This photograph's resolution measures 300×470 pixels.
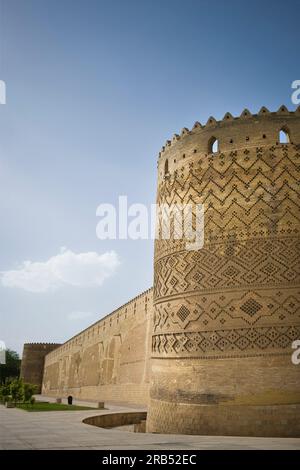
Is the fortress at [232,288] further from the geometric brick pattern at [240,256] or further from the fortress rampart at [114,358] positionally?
the fortress rampart at [114,358]

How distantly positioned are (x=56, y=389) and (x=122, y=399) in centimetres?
1579

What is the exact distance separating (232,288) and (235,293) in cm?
11

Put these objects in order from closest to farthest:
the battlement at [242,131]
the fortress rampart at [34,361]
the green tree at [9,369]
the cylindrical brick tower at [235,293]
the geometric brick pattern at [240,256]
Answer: the cylindrical brick tower at [235,293], the geometric brick pattern at [240,256], the battlement at [242,131], the fortress rampart at [34,361], the green tree at [9,369]

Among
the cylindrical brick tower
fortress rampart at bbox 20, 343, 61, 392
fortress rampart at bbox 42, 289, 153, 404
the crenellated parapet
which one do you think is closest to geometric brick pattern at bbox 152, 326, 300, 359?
the cylindrical brick tower

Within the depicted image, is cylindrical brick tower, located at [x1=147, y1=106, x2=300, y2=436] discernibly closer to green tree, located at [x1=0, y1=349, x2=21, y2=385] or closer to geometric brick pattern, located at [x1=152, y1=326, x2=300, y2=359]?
geometric brick pattern, located at [x1=152, y1=326, x2=300, y2=359]

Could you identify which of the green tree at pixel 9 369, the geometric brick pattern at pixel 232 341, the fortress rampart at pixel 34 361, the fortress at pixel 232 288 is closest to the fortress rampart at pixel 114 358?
the fortress at pixel 232 288

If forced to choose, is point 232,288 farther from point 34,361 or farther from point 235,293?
point 34,361

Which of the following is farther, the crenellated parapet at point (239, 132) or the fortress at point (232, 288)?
the crenellated parapet at point (239, 132)

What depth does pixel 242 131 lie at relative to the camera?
26.7 ft

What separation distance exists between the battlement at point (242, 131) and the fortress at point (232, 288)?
0.02m

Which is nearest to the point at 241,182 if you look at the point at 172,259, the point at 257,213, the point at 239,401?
the point at 257,213

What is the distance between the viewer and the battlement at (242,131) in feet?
26.1

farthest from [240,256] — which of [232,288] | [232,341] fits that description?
[232,341]
